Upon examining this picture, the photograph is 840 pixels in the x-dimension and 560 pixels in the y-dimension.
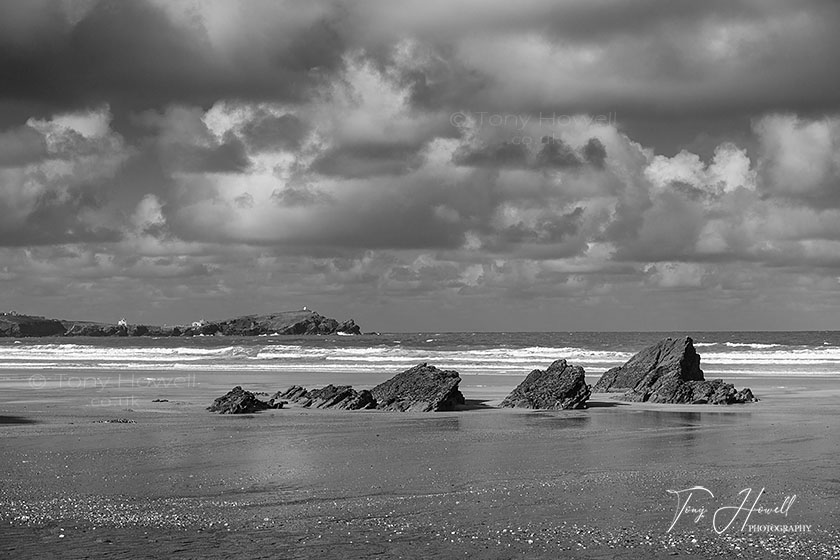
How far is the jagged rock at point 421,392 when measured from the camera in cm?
2388

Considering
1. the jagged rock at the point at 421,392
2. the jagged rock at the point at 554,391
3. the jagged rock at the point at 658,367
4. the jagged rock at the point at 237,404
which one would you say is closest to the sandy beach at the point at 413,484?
the jagged rock at the point at 237,404

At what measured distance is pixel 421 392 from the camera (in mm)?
24406

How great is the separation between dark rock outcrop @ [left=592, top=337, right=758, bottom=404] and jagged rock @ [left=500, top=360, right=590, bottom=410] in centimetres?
323

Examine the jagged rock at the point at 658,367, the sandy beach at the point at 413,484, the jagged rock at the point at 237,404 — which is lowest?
the sandy beach at the point at 413,484

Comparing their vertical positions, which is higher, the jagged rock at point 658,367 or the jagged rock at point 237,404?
the jagged rock at point 658,367

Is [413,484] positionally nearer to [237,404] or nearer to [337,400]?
[237,404]

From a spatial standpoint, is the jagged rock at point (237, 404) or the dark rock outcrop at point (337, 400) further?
the dark rock outcrop at point (337, 400)

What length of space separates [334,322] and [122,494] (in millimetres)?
187005

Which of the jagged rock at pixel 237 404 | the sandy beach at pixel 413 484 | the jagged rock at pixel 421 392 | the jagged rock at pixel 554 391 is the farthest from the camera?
the jagged rock at pixel 554 391

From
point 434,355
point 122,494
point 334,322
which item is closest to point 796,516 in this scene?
point 122,494

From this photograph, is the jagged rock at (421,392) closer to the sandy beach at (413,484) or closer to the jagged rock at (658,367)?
the sandy beach at (413,484)

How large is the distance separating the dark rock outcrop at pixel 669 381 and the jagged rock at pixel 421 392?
5.99 metres

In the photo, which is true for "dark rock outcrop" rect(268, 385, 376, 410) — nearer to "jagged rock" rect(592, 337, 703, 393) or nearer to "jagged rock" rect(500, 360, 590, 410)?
"jagged rock" rect(500, 360, 590, 410)

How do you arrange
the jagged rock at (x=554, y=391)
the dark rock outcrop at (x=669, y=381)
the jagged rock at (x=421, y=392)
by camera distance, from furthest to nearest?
1. the dark rock outcrop at (x=669, y=381)
2. the jagged rock at (x=554, y=391)
3. the jagged rock at (x=421, y=392)
